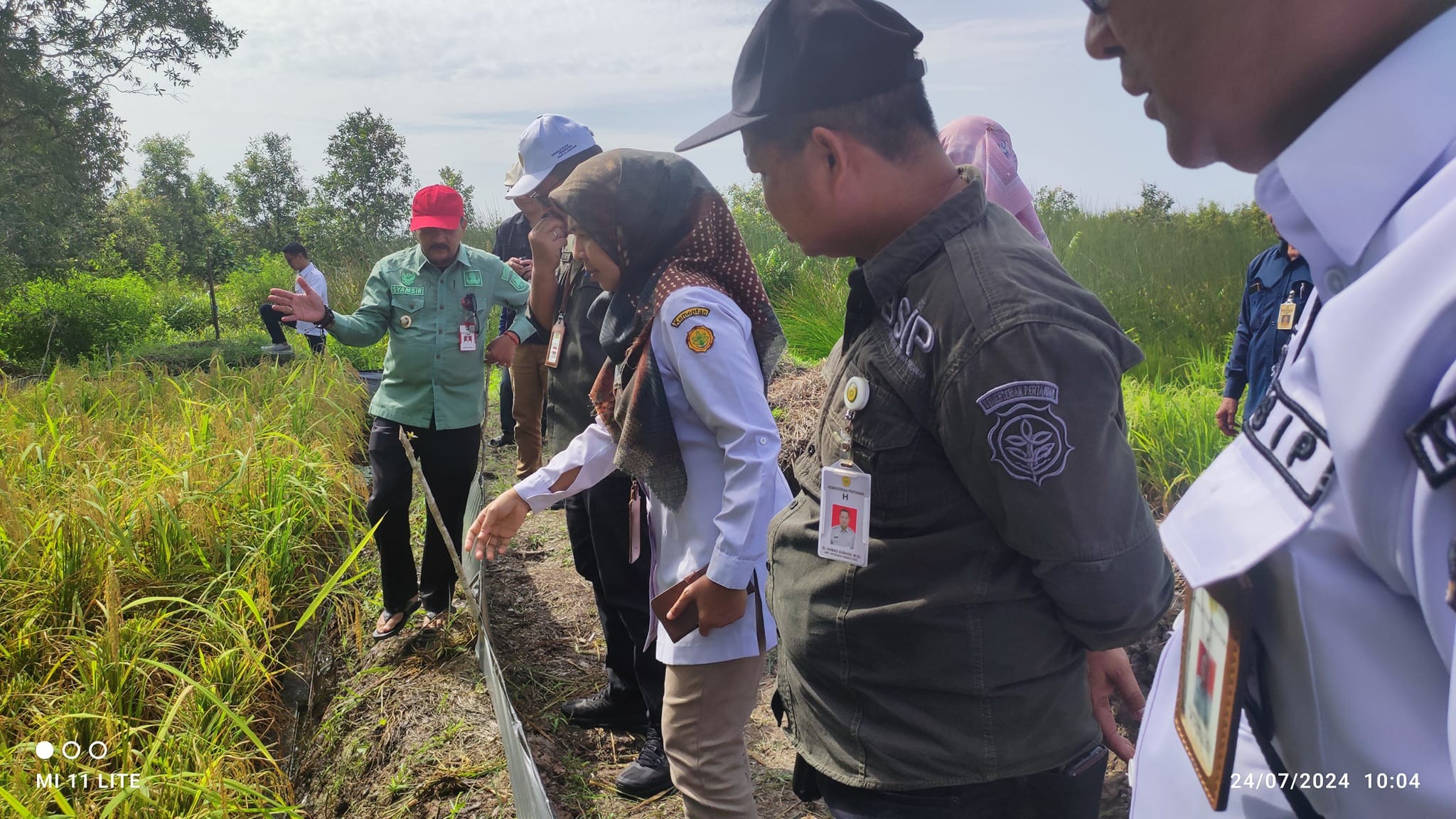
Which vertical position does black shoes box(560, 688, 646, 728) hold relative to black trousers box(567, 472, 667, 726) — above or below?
below

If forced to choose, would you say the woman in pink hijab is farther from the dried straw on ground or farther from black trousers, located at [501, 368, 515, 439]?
black trousers, located at [501, 368, 515, 439]

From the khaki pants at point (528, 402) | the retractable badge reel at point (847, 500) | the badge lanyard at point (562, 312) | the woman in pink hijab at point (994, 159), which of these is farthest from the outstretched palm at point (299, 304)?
the retractable badge reel at point (847, 500)

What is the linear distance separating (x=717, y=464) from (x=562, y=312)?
137cm

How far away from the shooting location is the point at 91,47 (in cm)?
1359

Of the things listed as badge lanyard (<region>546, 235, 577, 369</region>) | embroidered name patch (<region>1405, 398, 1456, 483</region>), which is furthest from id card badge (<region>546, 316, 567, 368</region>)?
embroidered name patch (<region>1405, 398, 1456, 483</region>)

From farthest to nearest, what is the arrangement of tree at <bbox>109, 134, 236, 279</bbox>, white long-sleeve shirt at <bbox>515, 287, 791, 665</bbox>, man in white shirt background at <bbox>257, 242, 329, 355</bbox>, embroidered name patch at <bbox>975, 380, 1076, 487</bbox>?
tree at <bbox>109, 134, 236, 279</bbox>
man in white shirt background at <bbox>257, 242, 329, 355</bbox>
white long-sleeve shirt at <bbox>515, 287, 791, 665</bbox>
embroidered name patch at <bbox>975, 380, 1076, 487</bbox>

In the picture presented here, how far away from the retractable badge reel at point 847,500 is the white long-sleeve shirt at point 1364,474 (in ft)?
1.74

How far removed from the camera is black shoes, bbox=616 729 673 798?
2670mm

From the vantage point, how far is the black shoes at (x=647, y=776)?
2.67 m

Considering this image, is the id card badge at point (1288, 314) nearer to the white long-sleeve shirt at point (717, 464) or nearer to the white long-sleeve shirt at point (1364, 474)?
the white long-sleeve shirt at point (717, 464)

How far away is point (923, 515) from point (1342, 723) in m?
0.61

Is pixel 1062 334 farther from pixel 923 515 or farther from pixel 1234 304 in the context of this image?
pixel 1234 304

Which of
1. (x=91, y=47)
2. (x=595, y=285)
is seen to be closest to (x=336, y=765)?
(x=595, y=285)

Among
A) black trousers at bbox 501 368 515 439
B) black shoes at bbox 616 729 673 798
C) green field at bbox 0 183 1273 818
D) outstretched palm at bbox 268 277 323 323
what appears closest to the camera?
green field at bbox 0 183 1273 818
